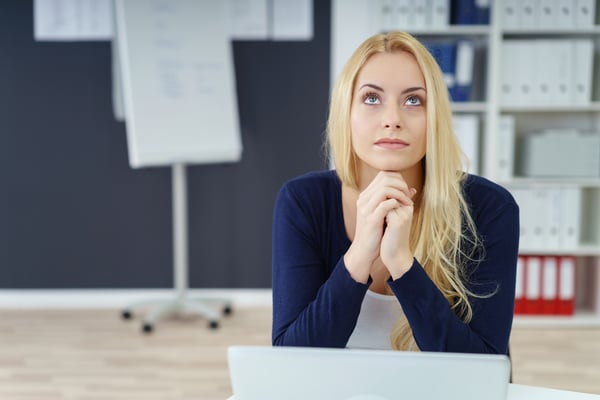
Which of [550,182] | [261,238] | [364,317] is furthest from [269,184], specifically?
[364,317]

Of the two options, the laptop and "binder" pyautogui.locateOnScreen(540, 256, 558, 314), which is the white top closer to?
the laptop

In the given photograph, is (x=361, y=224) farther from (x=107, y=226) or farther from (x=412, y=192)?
(x=107, y=226)

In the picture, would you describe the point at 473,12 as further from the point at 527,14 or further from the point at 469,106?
the point at 469,106

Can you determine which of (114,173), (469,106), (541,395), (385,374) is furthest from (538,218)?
(385,374)

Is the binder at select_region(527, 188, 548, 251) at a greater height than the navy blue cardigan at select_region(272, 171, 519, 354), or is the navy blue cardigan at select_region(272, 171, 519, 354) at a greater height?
the navy blue cardigan at select_region(272, 171, 519, 354)

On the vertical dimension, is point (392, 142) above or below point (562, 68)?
below

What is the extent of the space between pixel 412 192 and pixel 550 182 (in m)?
2.61

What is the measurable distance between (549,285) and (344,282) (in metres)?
2.77

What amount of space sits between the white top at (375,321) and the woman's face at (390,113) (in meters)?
0.27

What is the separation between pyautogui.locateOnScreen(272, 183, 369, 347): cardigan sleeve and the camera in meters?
1.21

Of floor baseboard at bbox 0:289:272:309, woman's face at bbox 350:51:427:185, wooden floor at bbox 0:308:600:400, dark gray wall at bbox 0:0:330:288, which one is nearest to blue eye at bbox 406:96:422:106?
woman's face at bbox 350:51:427:185

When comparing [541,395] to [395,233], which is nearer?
[541,395]

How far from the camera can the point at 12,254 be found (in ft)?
13.2

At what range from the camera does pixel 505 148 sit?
3570 millimetres
